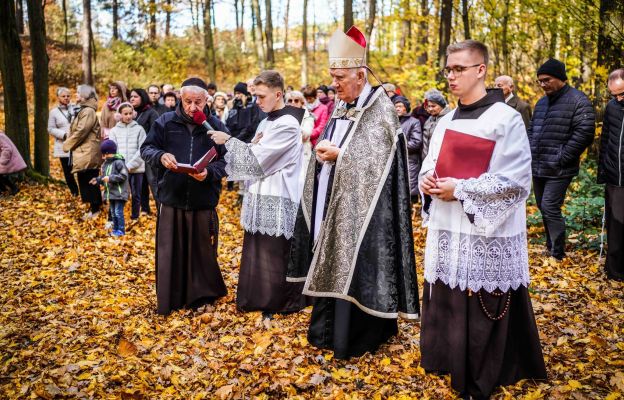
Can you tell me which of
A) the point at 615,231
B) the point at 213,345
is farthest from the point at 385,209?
the point at 615,231

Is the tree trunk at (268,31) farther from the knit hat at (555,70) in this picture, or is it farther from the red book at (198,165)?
the red book at (198,165)

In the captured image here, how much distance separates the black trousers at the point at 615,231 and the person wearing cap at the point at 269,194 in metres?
3.99

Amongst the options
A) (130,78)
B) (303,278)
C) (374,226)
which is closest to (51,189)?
(303,278)

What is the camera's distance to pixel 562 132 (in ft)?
22.5

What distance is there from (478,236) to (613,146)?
12.7 feet

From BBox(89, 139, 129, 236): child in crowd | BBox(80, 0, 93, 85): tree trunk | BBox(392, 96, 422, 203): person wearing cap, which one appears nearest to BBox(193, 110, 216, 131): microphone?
BBox(89, 139, 129, 236): child in crowd

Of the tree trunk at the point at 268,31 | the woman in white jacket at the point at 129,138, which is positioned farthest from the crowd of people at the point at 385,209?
the tree trunk at the point at 268,31

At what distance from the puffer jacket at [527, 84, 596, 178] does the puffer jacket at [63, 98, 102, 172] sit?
740cm

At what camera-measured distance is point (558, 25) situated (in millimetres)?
11422

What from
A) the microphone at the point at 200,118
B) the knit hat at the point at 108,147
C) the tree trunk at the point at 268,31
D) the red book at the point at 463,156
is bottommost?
the knit hat at the point at 108,147

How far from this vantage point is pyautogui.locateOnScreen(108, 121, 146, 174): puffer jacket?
31.0 ft

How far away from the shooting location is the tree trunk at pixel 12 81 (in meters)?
11.2

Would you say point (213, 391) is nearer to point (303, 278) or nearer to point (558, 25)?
point (303, 278)

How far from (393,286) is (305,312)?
1.71 m
